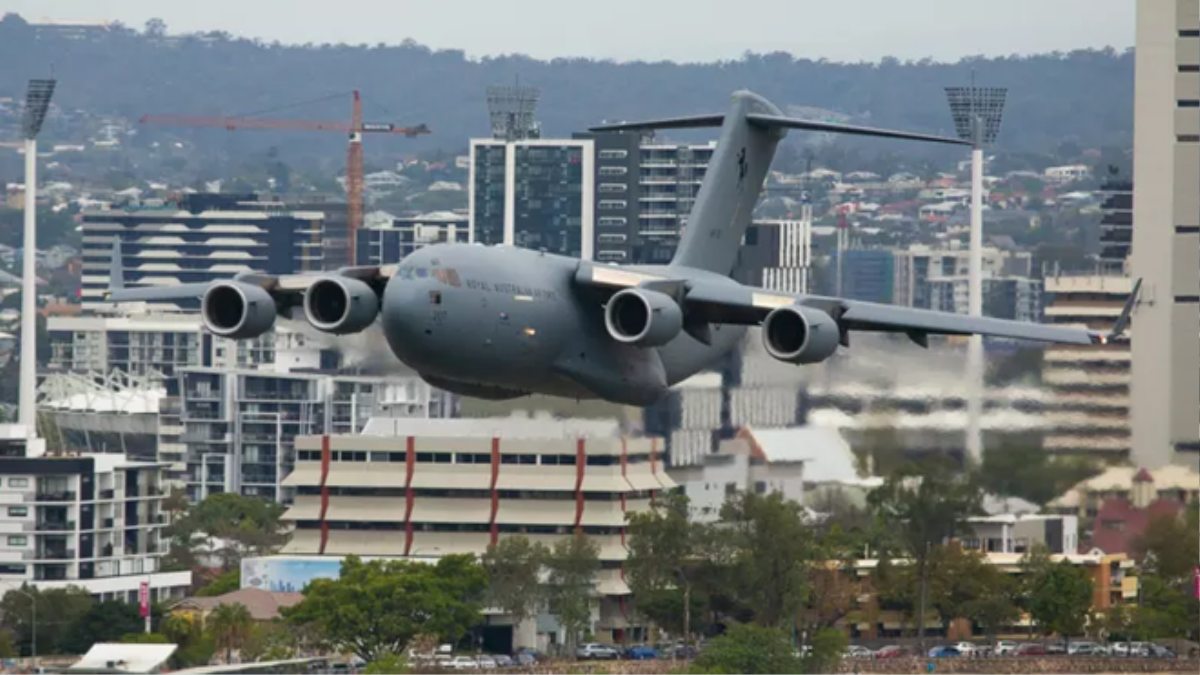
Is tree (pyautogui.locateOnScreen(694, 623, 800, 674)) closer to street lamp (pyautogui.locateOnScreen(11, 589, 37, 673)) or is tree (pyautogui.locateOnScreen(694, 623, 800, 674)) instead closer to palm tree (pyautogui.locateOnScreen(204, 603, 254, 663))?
palm tree (pyautogui.locateOnScreen(204, 603, 254, 663))

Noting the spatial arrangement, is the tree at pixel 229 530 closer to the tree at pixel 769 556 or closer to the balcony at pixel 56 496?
the balcony at pixel 56 496

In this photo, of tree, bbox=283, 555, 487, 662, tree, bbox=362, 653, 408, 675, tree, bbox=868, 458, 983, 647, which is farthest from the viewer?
tree, bbox=283, 555, 487, 662

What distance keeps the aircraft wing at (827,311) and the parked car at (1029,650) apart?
3569 cm

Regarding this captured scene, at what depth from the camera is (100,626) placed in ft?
292

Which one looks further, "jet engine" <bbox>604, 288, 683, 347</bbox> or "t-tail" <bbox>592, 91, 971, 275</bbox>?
"t-tail" <bbox>592, 91, 971, 275</bbox>

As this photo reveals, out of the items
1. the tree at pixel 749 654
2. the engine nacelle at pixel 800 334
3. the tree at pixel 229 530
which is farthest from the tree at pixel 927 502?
the tree at pixel 229 530

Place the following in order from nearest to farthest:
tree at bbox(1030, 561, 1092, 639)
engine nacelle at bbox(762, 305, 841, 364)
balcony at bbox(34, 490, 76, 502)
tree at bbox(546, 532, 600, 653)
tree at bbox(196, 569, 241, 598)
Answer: engine nacelle at bbox(762, 305, 841, 364) → tree at bbox(546, 532, 600, 653) → tree at bbox(1030, 561, 1092, 639) → tree at bbox(196, 569, 241, 598) → balcony at bbox(34, 490, 76, 502)

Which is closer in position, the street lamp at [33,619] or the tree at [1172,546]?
the tree at [1172,546]

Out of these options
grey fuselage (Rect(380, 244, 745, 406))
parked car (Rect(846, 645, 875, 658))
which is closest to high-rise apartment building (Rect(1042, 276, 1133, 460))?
parked car (Rect(846, 645, 875, 658))

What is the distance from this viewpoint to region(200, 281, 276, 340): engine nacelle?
1989 inches

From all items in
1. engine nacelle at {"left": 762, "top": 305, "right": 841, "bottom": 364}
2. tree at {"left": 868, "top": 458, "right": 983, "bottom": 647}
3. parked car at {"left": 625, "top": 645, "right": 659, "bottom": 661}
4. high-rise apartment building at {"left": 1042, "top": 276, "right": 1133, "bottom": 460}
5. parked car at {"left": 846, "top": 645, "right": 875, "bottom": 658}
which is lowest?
parked car at {"left": 625, "top": 645, "right": 659, "bottom": 661}

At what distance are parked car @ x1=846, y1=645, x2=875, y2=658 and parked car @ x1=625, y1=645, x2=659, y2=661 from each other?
15.7ft

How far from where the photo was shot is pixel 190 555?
115 meters

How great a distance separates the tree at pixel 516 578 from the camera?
292 ft
